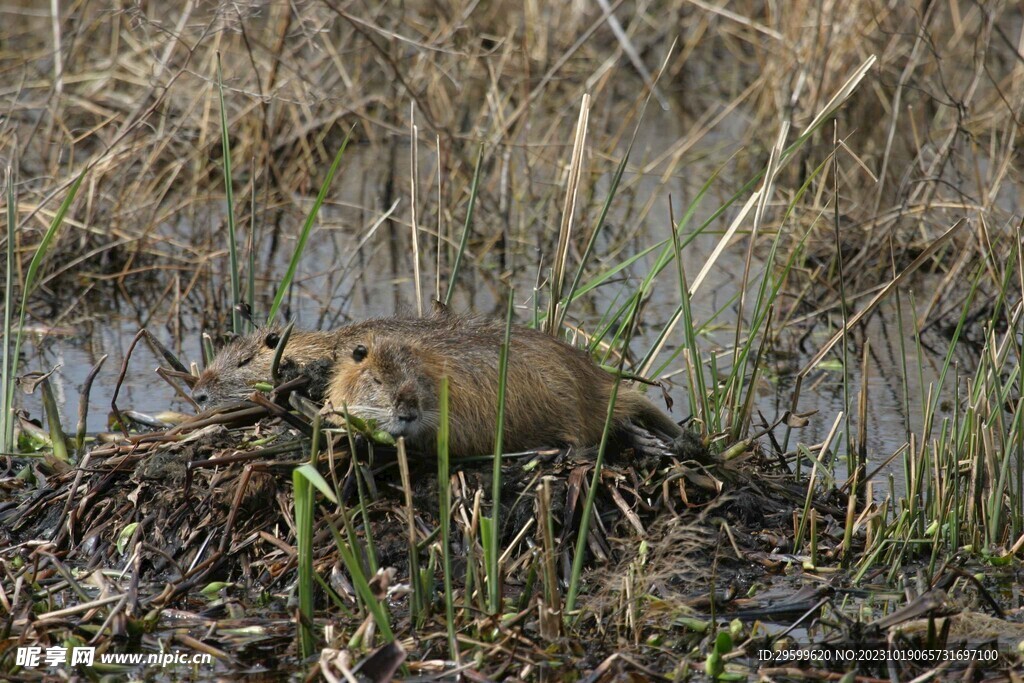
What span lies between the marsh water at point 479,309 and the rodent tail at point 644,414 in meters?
0.74

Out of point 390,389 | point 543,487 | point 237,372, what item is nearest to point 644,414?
point 390,389

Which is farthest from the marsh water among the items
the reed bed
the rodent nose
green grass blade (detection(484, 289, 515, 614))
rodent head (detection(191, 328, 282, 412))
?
green grass blade (detection(484, 289, 515, 614))

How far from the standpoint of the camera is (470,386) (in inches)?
150

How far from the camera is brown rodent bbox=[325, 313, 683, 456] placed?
144 inches

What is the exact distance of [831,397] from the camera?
577 cm


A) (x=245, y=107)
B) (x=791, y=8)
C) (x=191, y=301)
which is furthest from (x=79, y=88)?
(x=791, y=8)

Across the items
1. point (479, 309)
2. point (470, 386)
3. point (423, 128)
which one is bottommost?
point (479, 309)

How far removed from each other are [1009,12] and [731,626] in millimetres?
11336

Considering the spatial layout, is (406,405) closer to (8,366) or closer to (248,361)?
(248,361)

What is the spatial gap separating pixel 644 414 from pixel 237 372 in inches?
54.0

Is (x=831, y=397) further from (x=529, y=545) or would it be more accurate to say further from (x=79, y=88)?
(x=79, y=88)

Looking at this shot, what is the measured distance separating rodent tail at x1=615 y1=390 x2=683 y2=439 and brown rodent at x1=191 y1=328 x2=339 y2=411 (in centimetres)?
94

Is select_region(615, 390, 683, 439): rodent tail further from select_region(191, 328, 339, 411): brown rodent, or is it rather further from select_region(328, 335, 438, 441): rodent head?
select_region(191, 328, 339, 411): brown rodent

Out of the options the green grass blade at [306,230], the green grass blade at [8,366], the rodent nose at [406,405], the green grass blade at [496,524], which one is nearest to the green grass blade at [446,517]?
the green grass blade at [496,524]
